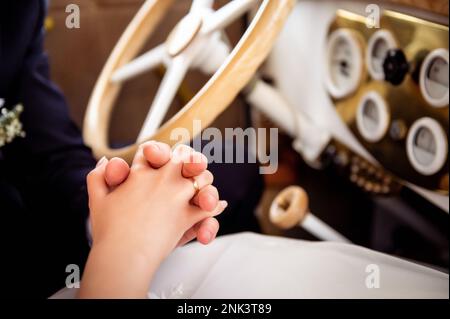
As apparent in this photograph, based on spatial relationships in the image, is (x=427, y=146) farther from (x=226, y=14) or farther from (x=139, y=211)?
(x=139, y=211)

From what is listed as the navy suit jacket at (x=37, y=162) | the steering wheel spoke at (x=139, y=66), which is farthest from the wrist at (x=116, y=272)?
the steering wheel spoke at (x=139, y=66)

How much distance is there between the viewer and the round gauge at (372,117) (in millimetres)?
952

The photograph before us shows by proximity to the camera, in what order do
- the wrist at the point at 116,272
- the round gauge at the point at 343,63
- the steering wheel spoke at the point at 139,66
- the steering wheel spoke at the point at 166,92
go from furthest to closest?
the round gauge at the point at 343,63 → the steering wheel spoke at the point at 139,66 → the steering wheel spoke at the point at 166,92 → the wrist at the point at 116,272

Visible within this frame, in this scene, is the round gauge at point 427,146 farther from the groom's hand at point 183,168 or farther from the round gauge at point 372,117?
the groom's hand at point 183,168

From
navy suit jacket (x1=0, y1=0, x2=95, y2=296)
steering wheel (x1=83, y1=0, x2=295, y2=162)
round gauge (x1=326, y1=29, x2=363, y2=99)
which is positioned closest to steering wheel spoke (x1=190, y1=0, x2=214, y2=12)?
steering wheel (x1=83, y1=0, x2=295, y2=162)

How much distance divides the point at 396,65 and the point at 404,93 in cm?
7

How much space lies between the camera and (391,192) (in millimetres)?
1012

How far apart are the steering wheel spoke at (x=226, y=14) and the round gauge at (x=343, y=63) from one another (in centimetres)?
43

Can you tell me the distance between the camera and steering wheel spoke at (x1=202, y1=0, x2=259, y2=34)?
638 mm

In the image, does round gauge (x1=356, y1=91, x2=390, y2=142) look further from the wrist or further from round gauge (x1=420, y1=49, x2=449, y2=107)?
the wrist

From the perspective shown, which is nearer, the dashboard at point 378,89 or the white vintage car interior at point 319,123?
the white vintage car interior at point 319,123

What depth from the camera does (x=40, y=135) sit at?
0.87 metres

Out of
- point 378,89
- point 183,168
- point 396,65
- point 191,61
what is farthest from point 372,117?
point 183,168

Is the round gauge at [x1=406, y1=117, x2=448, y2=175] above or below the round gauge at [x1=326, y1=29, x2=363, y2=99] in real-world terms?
below
